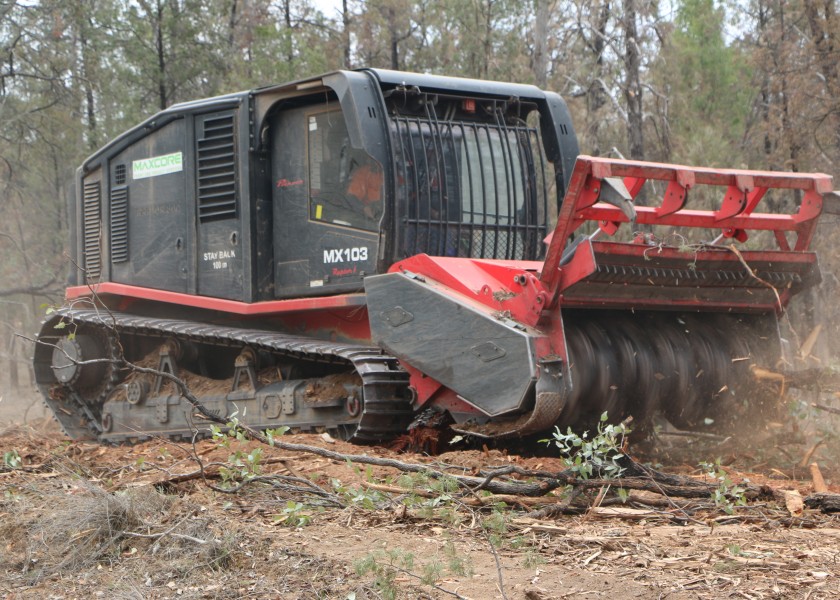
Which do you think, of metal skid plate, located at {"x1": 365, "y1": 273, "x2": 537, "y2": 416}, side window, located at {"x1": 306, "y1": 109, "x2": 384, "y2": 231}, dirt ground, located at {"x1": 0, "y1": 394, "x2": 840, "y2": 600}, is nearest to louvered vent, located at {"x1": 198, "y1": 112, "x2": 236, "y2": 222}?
side window, located at {"x1": 306, "y1": 109, "x2": 384, "y2": 231}

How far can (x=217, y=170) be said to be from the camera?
9633 mm

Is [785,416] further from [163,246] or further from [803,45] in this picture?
[803,45]

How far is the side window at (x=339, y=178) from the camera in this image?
852cm

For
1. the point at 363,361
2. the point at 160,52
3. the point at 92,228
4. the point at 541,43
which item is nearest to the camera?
the point at 363,361

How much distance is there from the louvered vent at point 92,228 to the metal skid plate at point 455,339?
4.25 meters

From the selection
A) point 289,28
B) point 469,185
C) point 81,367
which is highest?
point 289,28

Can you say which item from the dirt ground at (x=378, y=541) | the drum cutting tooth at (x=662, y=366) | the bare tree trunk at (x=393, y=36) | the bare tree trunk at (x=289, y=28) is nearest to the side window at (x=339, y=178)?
the drum cutting tooth at (x=662, y=366)

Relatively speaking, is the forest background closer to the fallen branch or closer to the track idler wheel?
the track idler wheel

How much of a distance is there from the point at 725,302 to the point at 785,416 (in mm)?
953

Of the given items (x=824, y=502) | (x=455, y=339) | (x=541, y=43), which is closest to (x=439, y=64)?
(x=541, y=43)

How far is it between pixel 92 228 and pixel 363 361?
14.9 feet

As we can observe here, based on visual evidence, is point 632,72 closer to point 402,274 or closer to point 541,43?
point 541,43

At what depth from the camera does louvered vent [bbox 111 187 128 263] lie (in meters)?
10.8

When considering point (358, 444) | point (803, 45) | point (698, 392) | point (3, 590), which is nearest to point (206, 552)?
point (3, 590)
